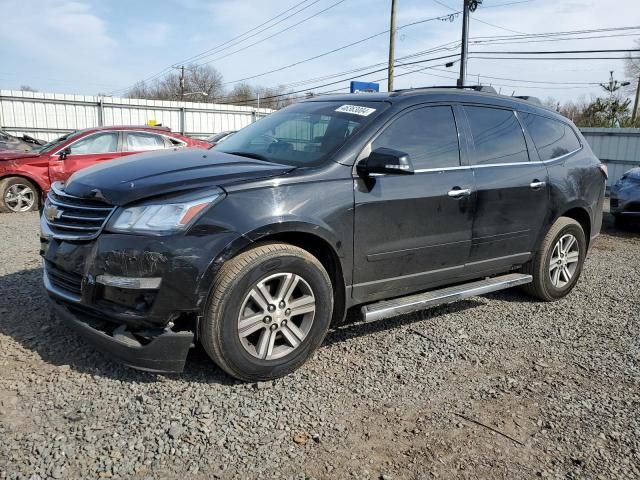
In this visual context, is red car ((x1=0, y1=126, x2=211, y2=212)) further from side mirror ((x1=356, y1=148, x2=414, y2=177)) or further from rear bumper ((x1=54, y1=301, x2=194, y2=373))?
rear bumper ((x1=54, y1=301, x2=194, y2=373))

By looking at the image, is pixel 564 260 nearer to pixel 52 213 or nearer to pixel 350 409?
pixel 350 409

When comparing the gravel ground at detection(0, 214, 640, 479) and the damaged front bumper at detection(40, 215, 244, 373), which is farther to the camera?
the damaged front bumper at detection(40, 215, 244, 373)

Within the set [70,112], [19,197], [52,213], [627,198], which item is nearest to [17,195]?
[19,197]

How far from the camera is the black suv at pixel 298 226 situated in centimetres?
288

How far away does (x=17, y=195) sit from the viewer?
955 cm

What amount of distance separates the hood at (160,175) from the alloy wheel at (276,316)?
0.66 m

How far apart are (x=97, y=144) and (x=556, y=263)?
8399 mm

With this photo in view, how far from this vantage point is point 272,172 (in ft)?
10.5

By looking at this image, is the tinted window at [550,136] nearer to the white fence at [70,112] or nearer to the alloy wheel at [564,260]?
the alloy wheel at [564,260]

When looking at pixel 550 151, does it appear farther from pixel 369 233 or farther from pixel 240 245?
pixel 240 245

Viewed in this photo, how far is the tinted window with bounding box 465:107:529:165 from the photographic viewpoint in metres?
4.20

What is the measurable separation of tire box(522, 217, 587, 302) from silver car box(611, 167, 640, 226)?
4473 millimetres

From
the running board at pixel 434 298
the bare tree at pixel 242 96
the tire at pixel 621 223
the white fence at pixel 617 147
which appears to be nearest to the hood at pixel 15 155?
the running board at pixel 434 298

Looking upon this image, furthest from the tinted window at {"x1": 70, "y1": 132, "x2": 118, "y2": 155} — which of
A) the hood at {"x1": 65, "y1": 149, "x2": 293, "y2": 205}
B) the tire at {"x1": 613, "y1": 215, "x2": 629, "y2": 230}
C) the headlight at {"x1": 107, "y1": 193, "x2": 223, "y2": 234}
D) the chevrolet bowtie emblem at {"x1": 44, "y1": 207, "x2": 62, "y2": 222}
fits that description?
the tire at {"x1": 613, "y1": 215, "x2": 629, "y2": 230}
